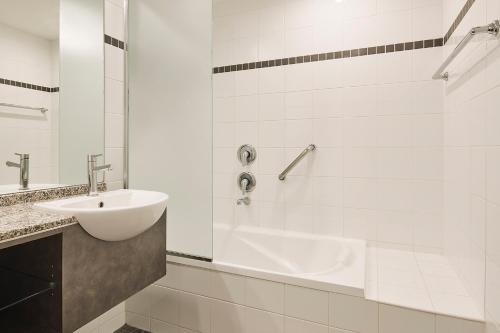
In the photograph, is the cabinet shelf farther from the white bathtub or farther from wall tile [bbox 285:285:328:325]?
wall tile [bbox 285:285:328:325]

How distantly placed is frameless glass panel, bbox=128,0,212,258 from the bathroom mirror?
0.20m

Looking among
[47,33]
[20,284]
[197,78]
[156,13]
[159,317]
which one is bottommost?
[159,317]

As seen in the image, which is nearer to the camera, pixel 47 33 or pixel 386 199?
pixel 47 33

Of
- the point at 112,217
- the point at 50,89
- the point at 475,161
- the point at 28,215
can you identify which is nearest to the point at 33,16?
the point at 50,89

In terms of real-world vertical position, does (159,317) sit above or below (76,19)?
below

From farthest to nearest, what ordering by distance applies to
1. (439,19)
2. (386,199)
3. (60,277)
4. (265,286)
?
(386,199)
(439,19)
(265,286)
(60,277)

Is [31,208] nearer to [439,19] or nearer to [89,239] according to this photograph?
[89,239]

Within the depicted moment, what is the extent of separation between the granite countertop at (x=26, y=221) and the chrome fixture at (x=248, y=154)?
4.83 ft

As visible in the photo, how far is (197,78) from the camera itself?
146 centimetres

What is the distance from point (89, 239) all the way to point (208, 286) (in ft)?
2.37

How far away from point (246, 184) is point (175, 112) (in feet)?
3.14

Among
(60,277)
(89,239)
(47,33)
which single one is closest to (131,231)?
(89,239)

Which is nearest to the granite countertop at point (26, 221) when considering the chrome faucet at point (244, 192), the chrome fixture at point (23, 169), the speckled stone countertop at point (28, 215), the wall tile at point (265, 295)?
the speckled stone countertop at point (28, 215)

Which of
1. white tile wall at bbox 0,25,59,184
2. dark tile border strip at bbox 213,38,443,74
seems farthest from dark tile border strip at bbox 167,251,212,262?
dark tile border strip at bbox 213,38,443,74
